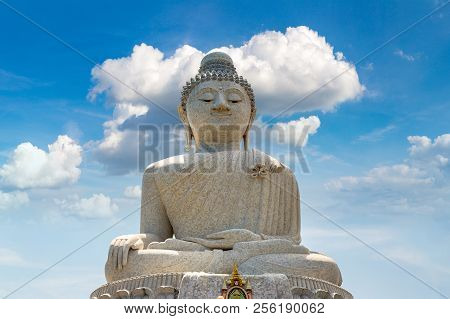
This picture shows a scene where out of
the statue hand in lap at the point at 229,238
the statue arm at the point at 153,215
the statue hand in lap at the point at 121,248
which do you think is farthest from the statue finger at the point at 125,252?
the statue hand in lap at the point at 229,238

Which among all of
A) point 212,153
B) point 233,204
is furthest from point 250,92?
point 233,204

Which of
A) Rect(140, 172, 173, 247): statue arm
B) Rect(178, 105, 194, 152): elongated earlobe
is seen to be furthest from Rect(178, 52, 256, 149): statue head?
Rect(140, 172, 173, 247): statue arm

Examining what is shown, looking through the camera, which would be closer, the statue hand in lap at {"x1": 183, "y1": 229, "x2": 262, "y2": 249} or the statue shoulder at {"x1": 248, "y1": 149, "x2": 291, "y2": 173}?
the statue hand in lap at {"x1": 183, "y1": 229, "x2": 262, "y2": 249}

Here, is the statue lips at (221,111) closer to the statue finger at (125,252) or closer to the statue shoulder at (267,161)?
the statue shoulder at (267,161)

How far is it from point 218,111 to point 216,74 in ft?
1.74

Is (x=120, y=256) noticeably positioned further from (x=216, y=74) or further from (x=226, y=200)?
(x=216, y=74)

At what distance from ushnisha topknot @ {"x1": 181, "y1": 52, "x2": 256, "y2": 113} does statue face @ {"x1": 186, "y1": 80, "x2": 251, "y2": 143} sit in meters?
0.08

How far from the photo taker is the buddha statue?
24.4 feet

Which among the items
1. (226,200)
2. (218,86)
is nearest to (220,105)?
(218,86)

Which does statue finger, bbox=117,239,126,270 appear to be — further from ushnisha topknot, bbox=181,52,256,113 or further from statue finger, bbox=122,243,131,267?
ushnisha topknot, bbox=181,52,256,113

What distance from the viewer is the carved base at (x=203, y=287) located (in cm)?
654

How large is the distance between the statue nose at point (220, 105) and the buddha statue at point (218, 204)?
0.01m

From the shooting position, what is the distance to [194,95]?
363 inches

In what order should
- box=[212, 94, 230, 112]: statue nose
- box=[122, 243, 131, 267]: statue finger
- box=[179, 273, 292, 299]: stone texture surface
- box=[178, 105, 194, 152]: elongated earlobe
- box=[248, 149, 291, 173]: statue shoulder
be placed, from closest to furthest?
box=[179, 273, 292, 299]: stone texture surface < box=[122, 243, 131, 267]: statue finger < box=[248, 149, 291, 173]: statue shoulder < box=[212, 94, 230, 112]: statue nose < box=[178, 105, 194, 152]: elongated earlobe
